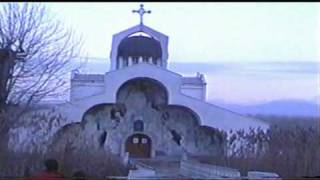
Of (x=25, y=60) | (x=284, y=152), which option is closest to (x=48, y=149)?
(x=25, y=60)

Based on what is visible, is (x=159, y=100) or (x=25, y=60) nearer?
(x=25, y=60)

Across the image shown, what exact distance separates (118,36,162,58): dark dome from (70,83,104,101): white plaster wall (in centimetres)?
326

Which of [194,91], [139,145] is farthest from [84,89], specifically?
[194,91]

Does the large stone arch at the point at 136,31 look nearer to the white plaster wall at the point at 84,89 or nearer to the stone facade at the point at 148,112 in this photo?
the stone facade at the point at 148,112

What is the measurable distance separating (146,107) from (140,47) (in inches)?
162

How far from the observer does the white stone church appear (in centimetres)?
3919

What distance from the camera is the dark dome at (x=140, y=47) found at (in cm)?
4244

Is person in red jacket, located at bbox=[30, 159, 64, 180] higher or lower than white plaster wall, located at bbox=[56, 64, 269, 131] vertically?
lower

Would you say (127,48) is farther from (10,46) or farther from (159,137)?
(10,46)

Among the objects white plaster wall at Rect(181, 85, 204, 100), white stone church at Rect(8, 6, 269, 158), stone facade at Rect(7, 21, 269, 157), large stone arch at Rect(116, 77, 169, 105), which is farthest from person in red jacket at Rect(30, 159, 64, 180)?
white plaster wall at Rect(181, 85, 204, 100)

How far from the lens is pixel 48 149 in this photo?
23.2 meters

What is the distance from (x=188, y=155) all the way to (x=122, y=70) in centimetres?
645

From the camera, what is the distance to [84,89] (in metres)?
41.6

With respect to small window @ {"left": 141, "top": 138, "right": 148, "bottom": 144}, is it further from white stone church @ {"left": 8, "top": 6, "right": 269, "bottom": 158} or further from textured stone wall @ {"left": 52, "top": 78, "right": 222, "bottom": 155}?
textured stone wall @ {"left": 52, "top": 78, "right": 222, "bottom": 155}
